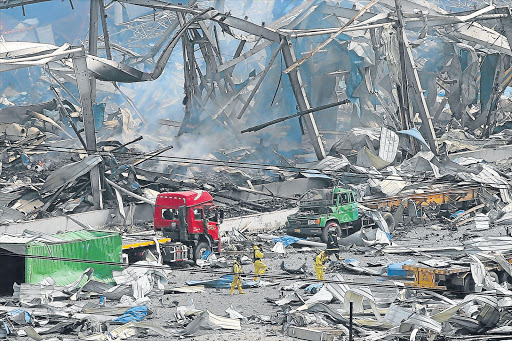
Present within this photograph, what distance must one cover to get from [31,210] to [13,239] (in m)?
9.71

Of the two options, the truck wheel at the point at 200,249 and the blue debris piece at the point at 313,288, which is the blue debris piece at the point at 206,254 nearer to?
the truck wheel at the point at 200,249

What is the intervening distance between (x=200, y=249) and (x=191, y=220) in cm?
91

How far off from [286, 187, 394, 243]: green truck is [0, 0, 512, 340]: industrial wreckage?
0.08 metres

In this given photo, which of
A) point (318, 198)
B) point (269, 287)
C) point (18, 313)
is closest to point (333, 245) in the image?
point (318, 198)

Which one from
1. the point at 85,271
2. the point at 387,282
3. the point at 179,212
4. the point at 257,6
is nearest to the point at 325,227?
the point at 179,212

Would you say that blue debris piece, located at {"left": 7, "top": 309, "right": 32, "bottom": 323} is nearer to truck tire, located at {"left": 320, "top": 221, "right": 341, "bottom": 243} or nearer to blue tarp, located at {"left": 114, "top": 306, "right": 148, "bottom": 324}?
blue tarp, located at {"left": 114, "top": 306, "right": 148, "bottom": 324}

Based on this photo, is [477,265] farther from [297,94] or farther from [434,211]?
[297,94]

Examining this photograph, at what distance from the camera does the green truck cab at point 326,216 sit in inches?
1028

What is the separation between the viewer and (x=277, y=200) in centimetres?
3272

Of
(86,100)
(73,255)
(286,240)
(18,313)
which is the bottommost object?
(18,313)

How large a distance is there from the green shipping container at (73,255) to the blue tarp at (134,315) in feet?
11.3

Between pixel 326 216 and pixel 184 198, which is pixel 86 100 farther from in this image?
pixel 326 216

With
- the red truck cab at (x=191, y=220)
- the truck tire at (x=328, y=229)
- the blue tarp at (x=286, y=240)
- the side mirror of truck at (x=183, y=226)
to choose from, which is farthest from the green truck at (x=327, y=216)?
the side mirror of truck at (x=183, y=226)

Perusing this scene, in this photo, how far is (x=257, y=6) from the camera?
2793 inches
